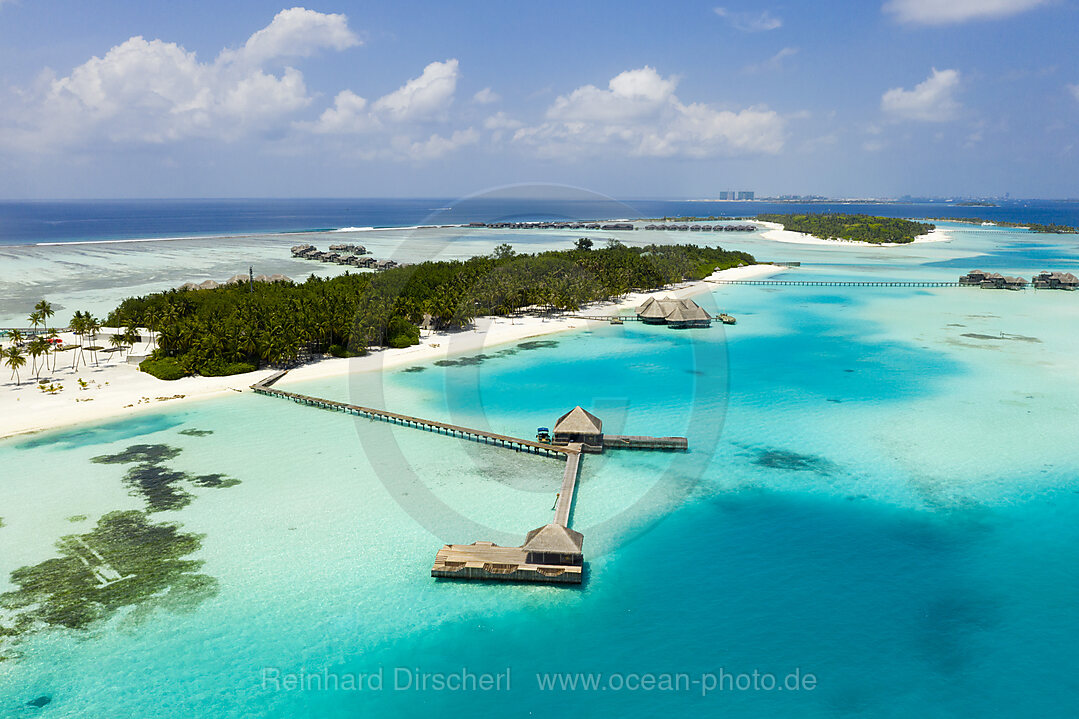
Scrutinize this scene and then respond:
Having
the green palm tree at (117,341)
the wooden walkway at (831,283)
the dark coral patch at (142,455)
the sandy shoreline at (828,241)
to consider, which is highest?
the sandy shoreline at (828,241)

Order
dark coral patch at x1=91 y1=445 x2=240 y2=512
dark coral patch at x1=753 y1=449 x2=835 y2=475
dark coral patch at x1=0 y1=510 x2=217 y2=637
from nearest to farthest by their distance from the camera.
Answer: dark coral patch at x1=0 y1=510 x2=217 y2=637
dark coral patch at x1=91 y1=445 x2=240 y2=512
dark coral patch at x1=753 y1=449 x2=835 y2=475

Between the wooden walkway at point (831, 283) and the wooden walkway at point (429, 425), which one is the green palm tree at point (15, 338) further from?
the wooden walkway at point (831, 283)

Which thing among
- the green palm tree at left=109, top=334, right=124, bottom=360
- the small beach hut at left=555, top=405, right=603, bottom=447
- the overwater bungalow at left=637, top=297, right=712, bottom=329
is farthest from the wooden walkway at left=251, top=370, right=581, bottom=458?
the overwater bungalow at left=637, top=297, right=712, bottom=329

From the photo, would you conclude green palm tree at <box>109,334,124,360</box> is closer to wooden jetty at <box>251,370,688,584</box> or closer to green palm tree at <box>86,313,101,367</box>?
green palm tree at <box>86,313,101,367</box>

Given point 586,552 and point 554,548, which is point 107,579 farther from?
point 586,552

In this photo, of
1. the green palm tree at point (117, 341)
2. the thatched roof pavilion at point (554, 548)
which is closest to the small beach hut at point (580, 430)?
the thatched roof pavilion at point (554, 548)

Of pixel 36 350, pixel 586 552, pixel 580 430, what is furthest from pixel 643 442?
pixel 36 350

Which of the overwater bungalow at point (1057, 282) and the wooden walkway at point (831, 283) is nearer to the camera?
the overwater bungalow at point (1057, 282)
